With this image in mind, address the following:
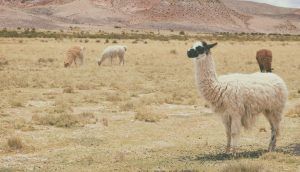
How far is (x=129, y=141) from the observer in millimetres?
11320

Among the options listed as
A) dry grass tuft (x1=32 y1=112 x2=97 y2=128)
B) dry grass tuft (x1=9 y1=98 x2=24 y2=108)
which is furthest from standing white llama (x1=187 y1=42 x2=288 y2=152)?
dry grass tuft (x1=9 y1=98 x2=24 y2=108)

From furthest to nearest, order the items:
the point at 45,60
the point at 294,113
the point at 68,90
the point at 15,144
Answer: the point at 45,60 < the point at 68,90 < the point at 294,113 < the point at 15,144

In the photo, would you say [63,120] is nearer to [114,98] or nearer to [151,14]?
[114,98]

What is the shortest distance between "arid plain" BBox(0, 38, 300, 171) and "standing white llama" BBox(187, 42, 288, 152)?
1.51ft

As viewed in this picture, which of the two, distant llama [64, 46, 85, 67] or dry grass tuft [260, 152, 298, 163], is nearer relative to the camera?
dry grass tuft [260, 152, 298, 163]

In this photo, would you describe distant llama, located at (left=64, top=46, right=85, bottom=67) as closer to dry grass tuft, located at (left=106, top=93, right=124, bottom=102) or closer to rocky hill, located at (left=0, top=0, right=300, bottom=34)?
dry grass tuft, located at (left=106, top=93, right=124, bottom=102)

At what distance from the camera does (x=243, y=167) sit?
27.0ft

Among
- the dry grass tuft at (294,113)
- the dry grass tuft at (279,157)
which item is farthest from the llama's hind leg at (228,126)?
the dry grass tuft at (294,113)

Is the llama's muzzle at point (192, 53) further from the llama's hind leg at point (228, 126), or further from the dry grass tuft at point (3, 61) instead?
the dry grass tuft at point (3, 61)

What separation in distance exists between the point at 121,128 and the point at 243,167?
5085 mm

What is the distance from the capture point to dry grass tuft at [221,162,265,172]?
324 inches

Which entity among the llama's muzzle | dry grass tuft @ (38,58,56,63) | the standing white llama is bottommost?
dry grass tuft @ (38,58,56,63)

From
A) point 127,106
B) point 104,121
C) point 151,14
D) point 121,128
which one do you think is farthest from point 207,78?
point 151,14

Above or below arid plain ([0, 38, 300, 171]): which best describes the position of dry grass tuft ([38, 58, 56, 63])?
below
